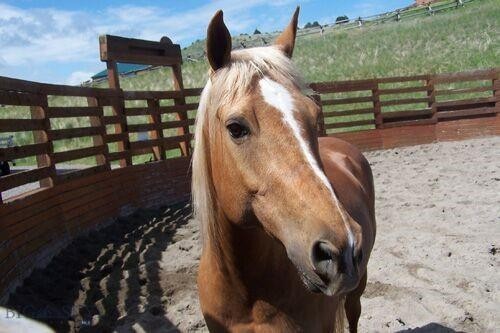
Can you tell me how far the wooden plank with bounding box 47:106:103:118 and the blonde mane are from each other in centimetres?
389

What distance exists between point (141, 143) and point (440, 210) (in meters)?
4.86

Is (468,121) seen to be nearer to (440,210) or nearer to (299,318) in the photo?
(440,210)

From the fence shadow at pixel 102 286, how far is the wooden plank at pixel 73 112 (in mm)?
1538

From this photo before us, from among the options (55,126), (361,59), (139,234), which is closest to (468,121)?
(139,234)

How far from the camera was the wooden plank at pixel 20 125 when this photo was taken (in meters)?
4.60

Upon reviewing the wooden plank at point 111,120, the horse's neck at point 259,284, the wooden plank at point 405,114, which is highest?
the wooden plank at point 111,120

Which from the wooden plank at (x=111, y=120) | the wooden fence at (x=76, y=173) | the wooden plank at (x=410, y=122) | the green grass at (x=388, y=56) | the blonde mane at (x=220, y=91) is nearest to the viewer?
the blonde mane at (x=220, y=91)

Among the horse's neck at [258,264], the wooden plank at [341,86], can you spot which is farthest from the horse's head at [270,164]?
the wooden plank at [341,86]

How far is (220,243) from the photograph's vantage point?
7.59 ft

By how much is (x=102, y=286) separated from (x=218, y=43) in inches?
126

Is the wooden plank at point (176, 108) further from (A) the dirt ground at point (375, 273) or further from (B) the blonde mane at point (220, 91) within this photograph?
(B) the blonde mane at point (220, 91)

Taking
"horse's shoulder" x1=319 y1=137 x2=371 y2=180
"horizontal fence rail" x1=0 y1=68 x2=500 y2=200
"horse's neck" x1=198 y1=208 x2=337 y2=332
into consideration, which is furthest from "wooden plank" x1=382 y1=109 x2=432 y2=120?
"horse's neck" x1=198 y1=208 x2=337 y2=332

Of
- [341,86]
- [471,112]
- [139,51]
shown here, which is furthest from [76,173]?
[471,112]

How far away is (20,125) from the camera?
4.92 meters
